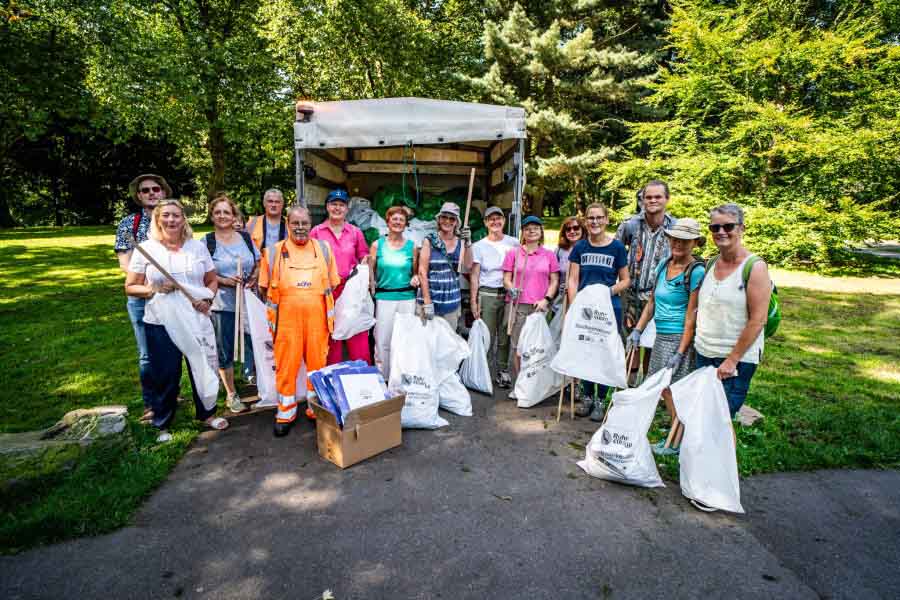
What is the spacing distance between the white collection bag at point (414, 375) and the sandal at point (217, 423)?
1.44 metres

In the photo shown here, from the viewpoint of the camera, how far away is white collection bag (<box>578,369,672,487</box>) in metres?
2.96

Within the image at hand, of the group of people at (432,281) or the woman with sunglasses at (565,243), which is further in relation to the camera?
the woman with sunglasses at (565,243)

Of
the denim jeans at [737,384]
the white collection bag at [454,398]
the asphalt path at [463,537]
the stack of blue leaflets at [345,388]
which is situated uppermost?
the denim jeans at [737,384]

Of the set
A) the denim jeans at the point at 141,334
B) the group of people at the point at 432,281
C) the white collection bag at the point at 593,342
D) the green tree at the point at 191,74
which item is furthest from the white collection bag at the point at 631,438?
the green tree at the point at 191,74

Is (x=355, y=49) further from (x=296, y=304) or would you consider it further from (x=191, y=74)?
(x=296, y=304)

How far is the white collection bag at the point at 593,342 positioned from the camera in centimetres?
367

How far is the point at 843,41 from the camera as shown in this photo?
38.2 feet

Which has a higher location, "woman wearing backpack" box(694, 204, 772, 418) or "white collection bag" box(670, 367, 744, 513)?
"woman wearing backpack" box(694, 204, 772, 418)

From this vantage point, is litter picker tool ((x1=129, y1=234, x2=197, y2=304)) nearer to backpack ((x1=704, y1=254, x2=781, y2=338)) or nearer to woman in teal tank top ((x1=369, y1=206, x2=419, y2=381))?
woman in teal tank top ((x1=369, y1=206, x2=419, y2=381))

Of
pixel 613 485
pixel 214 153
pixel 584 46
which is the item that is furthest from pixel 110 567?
pixel 584 46

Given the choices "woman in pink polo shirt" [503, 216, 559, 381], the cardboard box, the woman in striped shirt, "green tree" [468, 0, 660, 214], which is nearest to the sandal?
the cardboard box

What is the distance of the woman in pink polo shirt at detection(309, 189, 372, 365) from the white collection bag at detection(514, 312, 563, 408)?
4.89 feet

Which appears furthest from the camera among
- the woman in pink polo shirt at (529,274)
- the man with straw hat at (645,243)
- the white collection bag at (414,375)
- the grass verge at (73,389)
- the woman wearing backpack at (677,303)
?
the woman in pink polo shirt at (529,274)

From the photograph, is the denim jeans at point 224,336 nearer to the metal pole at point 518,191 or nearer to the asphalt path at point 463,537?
the asphalt path at point 463,537
